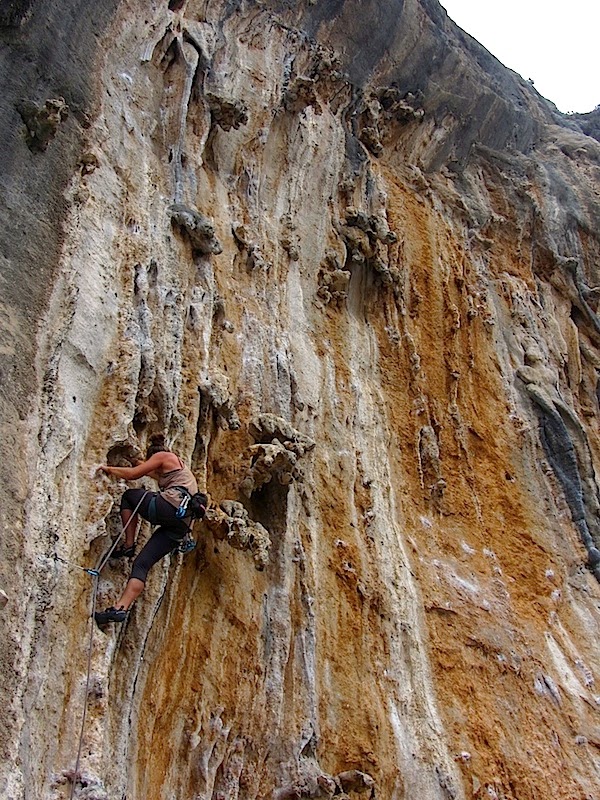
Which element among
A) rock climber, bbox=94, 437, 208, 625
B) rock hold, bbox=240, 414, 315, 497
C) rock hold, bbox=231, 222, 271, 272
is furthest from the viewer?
rock hold, bbox=231, 222, 271, 272

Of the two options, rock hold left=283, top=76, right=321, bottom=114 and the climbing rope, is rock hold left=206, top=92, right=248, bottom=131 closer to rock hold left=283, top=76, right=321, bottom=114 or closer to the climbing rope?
rock hold left=283, top=76, right=321, bottom=114

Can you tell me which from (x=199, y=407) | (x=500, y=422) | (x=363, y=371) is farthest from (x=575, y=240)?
(x=199, y=407)

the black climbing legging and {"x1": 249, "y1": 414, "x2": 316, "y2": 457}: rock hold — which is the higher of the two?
{"x1": 249, "y1": 414, "x2": 316, "y2": 457}: rock hold

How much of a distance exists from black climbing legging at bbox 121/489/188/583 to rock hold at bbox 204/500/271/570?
0.95m

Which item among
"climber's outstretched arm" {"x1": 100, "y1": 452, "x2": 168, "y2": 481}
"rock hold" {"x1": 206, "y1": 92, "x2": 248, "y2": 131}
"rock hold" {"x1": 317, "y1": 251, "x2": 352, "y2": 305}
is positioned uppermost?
"rock hold" {"x1": 206, "y1": 92, "x2": 248, "y2": 131}

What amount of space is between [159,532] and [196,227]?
401 centimetres

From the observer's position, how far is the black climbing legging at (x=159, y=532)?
211 inches

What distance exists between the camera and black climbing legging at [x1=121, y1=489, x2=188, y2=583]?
17.6 ft

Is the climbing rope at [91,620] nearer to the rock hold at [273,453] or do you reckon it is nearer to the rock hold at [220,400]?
the rock hold at [273,453]

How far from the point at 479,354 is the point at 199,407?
5.94m

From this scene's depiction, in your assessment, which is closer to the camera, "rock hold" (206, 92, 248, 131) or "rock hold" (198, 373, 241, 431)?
"rock hold" (198, 373, 241, 431)

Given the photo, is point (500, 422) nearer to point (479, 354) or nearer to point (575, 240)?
point (479, 354)

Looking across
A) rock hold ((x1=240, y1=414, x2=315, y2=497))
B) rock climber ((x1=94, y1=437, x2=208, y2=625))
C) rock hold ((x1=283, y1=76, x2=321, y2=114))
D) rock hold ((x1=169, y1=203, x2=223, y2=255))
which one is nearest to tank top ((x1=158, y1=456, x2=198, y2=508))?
rock climber ((x1=94, y1=437, x2=208, y2=625))

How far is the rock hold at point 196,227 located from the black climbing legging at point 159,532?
12.0ft
